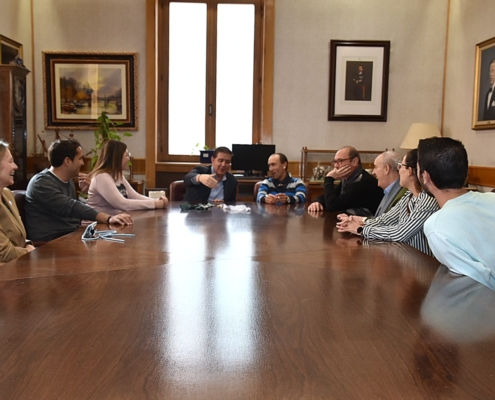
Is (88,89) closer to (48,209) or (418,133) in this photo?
(48,209)

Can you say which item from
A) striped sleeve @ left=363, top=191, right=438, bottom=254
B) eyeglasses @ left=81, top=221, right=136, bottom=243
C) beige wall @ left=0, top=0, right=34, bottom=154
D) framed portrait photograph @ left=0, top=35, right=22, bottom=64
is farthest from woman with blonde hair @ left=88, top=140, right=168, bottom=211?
beige wall @ left=0, top=0, right=34, bottom=154

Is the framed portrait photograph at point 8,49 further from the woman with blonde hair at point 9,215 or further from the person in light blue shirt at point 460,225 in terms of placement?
the person in light blue shirt at point 460,225

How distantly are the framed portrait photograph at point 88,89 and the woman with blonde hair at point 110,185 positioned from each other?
2688 millimetres

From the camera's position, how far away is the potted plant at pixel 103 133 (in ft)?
18.5

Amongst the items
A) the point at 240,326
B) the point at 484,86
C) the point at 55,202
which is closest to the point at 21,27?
the point at 55,202

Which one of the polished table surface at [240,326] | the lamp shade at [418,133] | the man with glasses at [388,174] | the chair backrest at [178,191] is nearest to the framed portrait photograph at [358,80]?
the lamp shade at [418,133]

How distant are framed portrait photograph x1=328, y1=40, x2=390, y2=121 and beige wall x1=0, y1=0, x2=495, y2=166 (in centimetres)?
8

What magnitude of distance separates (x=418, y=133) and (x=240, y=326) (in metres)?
4.91

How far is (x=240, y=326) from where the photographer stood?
3.61 ft

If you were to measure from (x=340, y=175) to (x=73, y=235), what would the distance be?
2140 mm

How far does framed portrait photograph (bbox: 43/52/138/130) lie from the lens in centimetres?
593

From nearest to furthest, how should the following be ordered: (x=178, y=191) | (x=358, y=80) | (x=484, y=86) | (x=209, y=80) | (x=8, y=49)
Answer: (x=178, y=191) → (x=484, y=86) → (x=8, y=49) → (x=358, y=80) → (x=209, y=80)

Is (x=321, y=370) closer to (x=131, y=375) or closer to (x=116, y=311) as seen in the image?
(x=131, y=375)

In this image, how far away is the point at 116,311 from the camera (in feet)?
3.90
